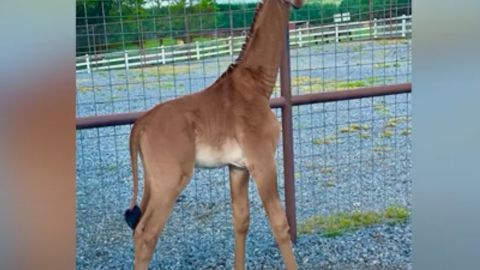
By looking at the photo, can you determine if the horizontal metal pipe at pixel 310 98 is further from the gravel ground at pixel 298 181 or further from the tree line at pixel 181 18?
the tree line at pixel 181 18

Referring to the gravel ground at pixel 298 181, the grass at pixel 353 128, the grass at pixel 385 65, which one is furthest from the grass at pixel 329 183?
the grass at pixel 385 65

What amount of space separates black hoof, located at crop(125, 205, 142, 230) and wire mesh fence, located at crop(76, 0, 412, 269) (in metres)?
0.07

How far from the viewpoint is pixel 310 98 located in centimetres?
133

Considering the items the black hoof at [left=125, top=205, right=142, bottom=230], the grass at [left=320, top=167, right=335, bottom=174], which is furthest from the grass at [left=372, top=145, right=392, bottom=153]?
the black hoof at [left=125, top=205, right=142, bottom=230]

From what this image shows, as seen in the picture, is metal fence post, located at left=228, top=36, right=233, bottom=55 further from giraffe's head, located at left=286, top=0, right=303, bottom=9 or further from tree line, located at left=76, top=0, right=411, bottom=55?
giraffe's head, located at left=286, top=0, right=303, bottom=9

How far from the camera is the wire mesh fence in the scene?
3.07 ft

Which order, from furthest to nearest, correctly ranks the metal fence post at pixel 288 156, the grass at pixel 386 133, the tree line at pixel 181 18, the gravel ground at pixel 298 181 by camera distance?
the metal fence post at pixel 288 156 → the grass at pixel 386 133 → the gravel ground at pixel 298 181 → the tree line at pixel 181 18

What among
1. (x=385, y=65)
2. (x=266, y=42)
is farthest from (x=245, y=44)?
(x=385, y=65)

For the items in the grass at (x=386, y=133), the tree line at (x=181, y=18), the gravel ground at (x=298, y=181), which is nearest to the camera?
the tree line at (x=181, y=18)

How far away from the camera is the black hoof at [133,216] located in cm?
90

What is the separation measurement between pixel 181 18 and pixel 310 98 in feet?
1.52

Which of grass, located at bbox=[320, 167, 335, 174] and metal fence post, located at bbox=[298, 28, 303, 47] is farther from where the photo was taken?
grass, located at bbox=[320, 167, 335, 174]
